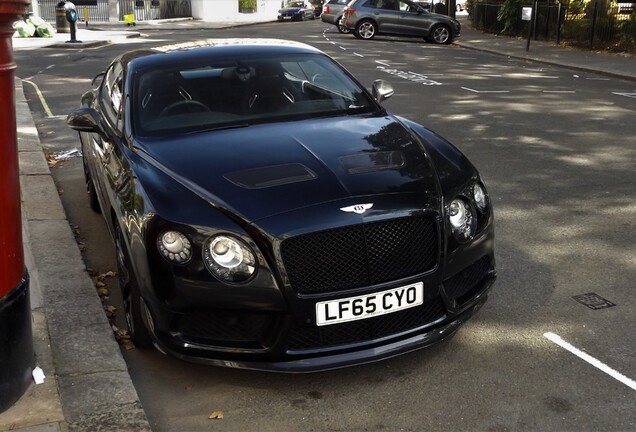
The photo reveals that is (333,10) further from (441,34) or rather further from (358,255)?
(358,255)

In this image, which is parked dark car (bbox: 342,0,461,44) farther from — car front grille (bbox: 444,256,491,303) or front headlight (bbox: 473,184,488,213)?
car front grille (bbox: 444,256,491,303)

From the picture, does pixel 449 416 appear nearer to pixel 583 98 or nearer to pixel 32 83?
pixel 583 98

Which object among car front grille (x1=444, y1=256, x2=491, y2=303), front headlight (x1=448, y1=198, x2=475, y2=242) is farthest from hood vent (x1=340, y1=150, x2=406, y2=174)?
car front grille (x1=444, y1=256, x2=491, y2=303)

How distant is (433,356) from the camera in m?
4.01

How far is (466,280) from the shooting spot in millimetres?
3898

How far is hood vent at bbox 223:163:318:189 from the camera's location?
146 inches

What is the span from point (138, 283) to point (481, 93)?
36.1 ft

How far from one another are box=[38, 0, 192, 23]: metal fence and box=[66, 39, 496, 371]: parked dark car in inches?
1587

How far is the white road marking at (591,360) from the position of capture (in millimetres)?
3703

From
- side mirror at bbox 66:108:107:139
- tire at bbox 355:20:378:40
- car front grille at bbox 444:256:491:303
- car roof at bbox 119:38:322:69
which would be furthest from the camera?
tire at bbox 355:20:378:40

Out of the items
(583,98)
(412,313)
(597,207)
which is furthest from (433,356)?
(583,98)

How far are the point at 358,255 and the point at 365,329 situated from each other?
0.37 meters

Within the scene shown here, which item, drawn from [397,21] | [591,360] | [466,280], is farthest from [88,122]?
[397,21]

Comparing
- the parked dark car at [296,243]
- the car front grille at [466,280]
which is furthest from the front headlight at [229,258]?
the car front grille at [466,280]
